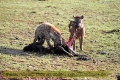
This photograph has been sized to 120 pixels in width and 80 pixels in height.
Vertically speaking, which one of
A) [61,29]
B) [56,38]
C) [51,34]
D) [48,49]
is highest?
[51,34]

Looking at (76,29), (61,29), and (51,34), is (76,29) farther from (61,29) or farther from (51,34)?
(61,29)

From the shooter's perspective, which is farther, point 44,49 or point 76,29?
point 76,29

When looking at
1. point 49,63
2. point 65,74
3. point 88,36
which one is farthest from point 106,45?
point 65,74

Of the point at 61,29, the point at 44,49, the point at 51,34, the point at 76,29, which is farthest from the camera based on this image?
the point at 61,29

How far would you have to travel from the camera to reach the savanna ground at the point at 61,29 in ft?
30.6

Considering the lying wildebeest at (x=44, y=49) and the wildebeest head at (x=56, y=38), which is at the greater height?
the wildebeest head at (x=56, y=38)

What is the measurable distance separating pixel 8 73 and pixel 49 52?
246 centimetres

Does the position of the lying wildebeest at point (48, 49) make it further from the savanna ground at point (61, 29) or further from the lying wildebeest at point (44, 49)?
the savanna ground at point (61, 29)

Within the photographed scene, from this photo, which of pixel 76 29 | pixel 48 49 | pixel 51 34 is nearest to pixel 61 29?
pixel 76 29

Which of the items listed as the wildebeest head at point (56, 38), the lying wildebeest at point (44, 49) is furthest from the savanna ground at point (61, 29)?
the wildebeest head at point (56, 38)

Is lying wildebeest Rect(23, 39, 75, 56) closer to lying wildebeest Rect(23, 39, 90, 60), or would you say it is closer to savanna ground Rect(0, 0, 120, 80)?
lying wildebeest Rect(23, 39, 90, 60)

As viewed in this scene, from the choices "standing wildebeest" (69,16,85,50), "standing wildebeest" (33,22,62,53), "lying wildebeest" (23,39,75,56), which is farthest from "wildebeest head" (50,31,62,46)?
"standing wildebeest" (69,16,85,50)

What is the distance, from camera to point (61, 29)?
47.3ft

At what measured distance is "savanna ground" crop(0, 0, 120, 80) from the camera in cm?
931
